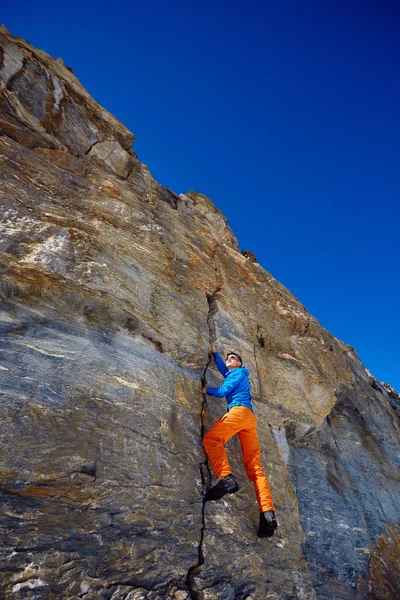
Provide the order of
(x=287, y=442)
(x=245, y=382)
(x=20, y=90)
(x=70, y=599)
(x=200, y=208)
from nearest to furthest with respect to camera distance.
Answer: (x=70, y=599) < (x=245, y=382) < (x=287, y=442) < (x=20, y=90) < (x=200, y=208)

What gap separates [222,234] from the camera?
17016 millimetres

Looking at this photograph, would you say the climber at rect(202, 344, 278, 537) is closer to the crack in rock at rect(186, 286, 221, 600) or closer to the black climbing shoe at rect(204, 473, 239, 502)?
the black climbing shoe at rect(204, 473, 239, 502)

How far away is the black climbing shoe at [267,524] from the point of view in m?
5.62

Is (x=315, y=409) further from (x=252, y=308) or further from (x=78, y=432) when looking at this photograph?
(x=78, y=432)

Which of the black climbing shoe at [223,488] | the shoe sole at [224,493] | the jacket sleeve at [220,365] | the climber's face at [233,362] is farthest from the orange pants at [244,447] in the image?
the jacket sleeve at [220,365]

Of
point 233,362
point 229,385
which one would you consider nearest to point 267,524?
point 229,385

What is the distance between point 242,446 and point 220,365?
223 cm

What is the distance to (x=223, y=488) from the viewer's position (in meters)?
5.49

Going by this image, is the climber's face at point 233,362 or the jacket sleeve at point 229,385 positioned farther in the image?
the climber's face at point 233,362

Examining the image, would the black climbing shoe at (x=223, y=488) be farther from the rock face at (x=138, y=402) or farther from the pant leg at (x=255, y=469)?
the pant leg at (x=255, y=469)

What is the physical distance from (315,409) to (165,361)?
5.81 metres

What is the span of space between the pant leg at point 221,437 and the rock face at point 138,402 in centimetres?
42

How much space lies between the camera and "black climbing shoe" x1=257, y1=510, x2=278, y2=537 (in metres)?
5.62

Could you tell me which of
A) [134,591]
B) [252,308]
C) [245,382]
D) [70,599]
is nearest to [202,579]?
[134,591]
